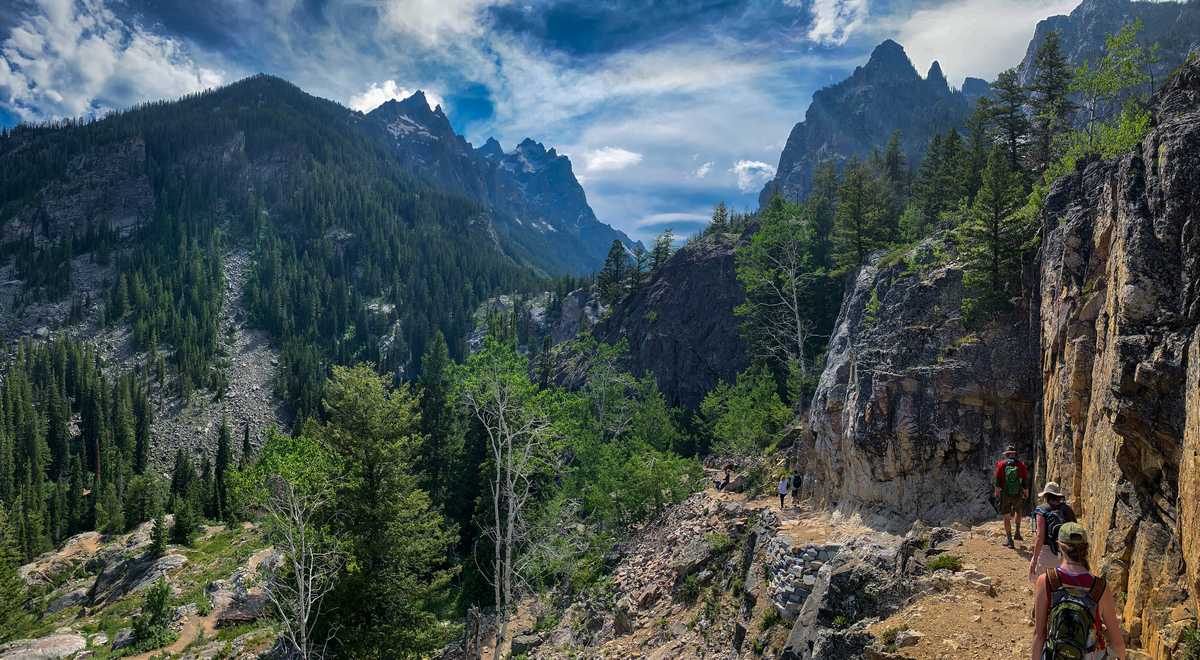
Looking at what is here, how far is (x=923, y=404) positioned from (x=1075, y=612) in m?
14.0

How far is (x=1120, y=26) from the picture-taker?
499ft

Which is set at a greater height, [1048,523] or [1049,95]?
[1049,95]

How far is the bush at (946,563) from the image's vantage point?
1189 cm

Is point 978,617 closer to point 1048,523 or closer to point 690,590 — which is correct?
point 1048,523

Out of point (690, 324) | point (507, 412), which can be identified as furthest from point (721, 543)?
point (690, 324)

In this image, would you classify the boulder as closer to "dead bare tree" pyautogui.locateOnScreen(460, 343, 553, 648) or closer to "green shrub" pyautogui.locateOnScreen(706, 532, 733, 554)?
"dead bare tree" pyautogui.locateOnScreen(460, 343, 553, 648)

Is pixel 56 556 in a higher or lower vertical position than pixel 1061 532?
lower

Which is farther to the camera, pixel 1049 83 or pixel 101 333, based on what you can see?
pixel 101 333

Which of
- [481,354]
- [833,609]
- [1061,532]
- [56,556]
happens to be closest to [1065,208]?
[833,609]

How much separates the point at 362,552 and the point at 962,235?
25.1 meters

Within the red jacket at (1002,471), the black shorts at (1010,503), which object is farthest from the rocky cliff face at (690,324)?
the red jacket at (1002,471)

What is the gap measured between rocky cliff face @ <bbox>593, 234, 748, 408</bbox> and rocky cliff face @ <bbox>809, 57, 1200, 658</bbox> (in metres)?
35.1

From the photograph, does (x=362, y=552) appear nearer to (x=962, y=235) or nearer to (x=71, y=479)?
(x=962, y=235)

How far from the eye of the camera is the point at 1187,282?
29.1 feet
